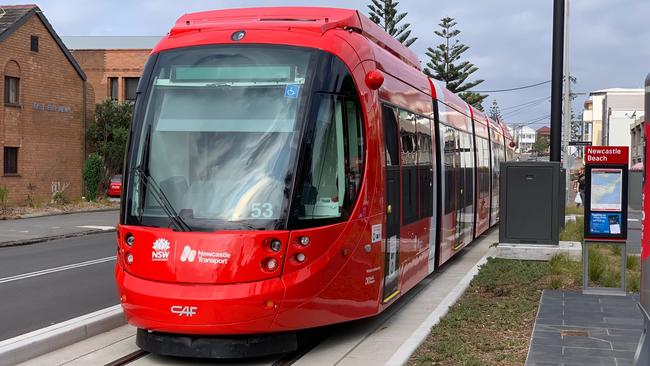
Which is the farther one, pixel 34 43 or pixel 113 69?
pixel 113 69

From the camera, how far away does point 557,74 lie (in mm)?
14602

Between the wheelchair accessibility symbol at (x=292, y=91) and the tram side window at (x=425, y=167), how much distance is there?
11.6 ft

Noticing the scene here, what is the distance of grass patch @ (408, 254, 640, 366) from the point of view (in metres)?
6.74

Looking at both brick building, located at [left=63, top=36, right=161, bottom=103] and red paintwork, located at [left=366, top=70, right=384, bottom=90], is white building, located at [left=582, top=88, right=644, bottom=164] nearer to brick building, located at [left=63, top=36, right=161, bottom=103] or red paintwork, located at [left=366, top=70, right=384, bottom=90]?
brick building, located at [left=63, top=36, right=161, bottom=103]

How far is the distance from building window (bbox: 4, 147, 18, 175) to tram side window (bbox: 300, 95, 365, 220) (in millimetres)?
28488

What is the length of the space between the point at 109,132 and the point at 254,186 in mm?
33924

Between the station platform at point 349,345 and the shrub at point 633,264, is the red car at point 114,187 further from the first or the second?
the station platform at point 349,345

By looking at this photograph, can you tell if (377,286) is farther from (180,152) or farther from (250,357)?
(180,152)

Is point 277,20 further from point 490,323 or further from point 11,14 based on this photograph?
point 11,14

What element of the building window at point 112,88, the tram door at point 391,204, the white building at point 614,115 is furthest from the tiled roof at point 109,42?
the white building at point 614,115

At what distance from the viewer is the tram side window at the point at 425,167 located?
33.8ft

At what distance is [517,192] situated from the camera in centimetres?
1371

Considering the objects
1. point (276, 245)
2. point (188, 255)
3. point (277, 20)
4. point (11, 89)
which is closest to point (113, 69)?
point (11, 89)

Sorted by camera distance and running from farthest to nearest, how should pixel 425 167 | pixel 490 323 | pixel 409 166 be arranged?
pixel 425 167 → pixel 409 166 → pixel 490 323
